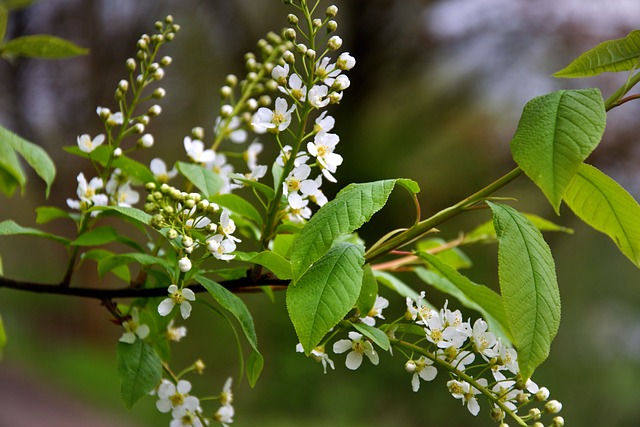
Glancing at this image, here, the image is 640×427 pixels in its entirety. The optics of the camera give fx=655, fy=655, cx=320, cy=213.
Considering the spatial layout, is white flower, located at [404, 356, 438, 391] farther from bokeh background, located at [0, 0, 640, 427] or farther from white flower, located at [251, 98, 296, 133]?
bokeh background, located at [0, 0, 640, 427]

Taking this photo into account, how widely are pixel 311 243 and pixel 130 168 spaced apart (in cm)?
19

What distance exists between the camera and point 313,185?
385 mm

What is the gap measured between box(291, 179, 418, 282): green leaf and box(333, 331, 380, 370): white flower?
0.07 m

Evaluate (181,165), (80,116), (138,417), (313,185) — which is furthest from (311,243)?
(80,116)

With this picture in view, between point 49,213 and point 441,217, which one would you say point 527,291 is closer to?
point 441,217

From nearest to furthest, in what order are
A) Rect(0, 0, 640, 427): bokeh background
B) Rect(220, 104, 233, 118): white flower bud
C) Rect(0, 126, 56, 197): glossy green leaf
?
Rect(0, 126, 56, 197): glossy green leaf, Rect(220, 104, 233, 118): white flower bud, Rect(0, 0, 640, 427): bokeh background

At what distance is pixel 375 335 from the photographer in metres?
0.35

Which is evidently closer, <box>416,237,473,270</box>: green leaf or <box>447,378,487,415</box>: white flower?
<box>447,378,487,415</box>: white flower

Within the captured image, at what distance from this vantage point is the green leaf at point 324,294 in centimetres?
32

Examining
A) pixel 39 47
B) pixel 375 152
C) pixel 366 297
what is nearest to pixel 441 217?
pixel 366 297

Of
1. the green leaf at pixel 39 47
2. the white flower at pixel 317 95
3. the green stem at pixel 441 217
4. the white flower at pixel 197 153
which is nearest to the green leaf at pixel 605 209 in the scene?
the green stem at pixel 441 217

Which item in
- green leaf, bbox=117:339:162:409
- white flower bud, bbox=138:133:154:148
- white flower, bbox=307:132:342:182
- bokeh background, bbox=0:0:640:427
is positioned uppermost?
white flower, bbox=307:132:342:182

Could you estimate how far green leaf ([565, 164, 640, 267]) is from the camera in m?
0.36

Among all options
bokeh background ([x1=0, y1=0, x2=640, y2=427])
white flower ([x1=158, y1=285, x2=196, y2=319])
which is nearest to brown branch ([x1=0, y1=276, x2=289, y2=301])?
→ white flower ([x1=158, y1=285, x2=196, y2=319])
